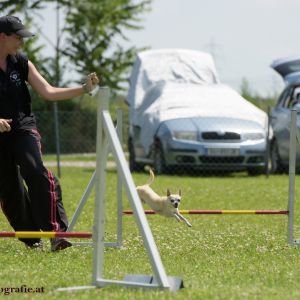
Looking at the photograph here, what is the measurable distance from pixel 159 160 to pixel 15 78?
11068 millimetres

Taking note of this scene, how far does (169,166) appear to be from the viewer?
18.3 m

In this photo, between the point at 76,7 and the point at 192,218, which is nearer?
the point at 192,218

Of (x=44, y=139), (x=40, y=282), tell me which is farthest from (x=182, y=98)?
(x=40, y=282)

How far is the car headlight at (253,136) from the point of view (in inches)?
708

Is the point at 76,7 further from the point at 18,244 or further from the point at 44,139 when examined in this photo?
the point at 18,244

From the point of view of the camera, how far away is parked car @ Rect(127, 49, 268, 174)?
1781 cm

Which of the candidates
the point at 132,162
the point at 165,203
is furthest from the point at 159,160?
the point at 165,203

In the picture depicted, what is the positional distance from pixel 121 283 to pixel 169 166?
12.5 m

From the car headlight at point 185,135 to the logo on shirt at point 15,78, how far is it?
10.5 m

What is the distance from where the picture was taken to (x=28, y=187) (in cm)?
743

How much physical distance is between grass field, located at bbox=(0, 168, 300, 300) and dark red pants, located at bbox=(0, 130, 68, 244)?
0.24 m

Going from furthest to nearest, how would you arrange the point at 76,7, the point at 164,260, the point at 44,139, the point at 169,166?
1. the point at 76,7
2. the point at 44,139
3. the point at 169,166
4. the point at 164,260

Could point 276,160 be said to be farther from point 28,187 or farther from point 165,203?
point 28,187

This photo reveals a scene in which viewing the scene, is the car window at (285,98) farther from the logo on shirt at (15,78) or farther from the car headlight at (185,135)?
the logo on shirt at (15,78)
